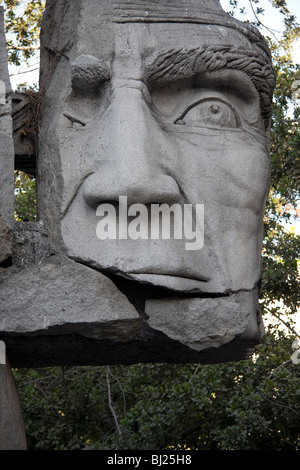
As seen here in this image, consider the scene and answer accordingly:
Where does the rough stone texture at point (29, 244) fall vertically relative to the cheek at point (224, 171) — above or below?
below

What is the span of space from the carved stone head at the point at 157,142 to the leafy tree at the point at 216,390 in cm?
193

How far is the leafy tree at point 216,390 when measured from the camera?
609cm

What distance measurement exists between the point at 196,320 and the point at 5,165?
110 centimetres

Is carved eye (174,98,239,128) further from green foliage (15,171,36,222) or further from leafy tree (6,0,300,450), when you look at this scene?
green foliage (15,171,36,222)

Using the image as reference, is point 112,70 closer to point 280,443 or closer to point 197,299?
point 197,299

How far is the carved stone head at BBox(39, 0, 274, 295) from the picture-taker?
4.11 m

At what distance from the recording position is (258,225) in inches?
178

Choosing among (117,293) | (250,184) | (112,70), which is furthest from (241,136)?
(117,293)

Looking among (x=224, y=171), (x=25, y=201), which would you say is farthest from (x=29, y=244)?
(x=25, y=201)

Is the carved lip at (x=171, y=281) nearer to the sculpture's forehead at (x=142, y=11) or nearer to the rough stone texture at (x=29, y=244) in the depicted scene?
the rough stone texture at (x=29, y=244)

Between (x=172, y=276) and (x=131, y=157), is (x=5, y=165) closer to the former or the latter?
(x=131, y=157)

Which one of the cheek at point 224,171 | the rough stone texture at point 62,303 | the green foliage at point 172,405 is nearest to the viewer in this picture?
the rough stone texture at point 62,303

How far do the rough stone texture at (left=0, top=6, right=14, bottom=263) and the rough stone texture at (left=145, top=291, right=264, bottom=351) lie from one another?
0.70 m

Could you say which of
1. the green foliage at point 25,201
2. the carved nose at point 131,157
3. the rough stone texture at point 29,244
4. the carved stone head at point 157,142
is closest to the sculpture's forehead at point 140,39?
the carved stone head at point 157,142
